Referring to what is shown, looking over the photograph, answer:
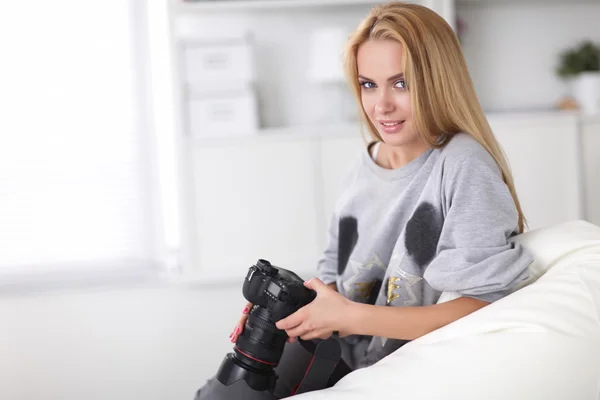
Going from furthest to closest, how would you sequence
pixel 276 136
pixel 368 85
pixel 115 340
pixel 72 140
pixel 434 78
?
pixel 72 140, pixel 115 340, pixel 276 136, pixel 368 85, pixel 434 78

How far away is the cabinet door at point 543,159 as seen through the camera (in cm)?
262

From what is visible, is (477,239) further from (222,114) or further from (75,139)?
Result: (75,139)

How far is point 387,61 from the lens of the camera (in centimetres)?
129

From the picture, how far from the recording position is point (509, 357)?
38.6 inches

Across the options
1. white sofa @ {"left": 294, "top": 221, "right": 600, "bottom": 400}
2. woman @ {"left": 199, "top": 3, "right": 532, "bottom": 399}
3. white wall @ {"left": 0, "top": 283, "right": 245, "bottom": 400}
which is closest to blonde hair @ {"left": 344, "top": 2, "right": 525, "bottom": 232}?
woman @ {"left": 199, "top": 3, "right": 532, "bottom": 399}

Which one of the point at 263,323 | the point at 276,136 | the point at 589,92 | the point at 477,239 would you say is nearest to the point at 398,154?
the point at 477,239

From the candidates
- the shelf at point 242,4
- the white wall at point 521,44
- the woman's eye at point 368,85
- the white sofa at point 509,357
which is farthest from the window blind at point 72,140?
the white sofa at point 509,357

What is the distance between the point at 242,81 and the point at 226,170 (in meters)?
0.32

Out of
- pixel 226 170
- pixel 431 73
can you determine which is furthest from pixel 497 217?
pixel 226 170

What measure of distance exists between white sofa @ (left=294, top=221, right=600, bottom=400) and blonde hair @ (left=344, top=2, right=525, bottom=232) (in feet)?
0.96

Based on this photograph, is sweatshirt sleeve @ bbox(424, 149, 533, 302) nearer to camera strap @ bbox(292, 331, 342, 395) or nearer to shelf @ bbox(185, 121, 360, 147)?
camera strap @ bbox(292, 331, 342, 395)

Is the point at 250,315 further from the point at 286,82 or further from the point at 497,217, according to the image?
the point at 286,82

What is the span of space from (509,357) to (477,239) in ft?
0.71

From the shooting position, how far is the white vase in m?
2.79
